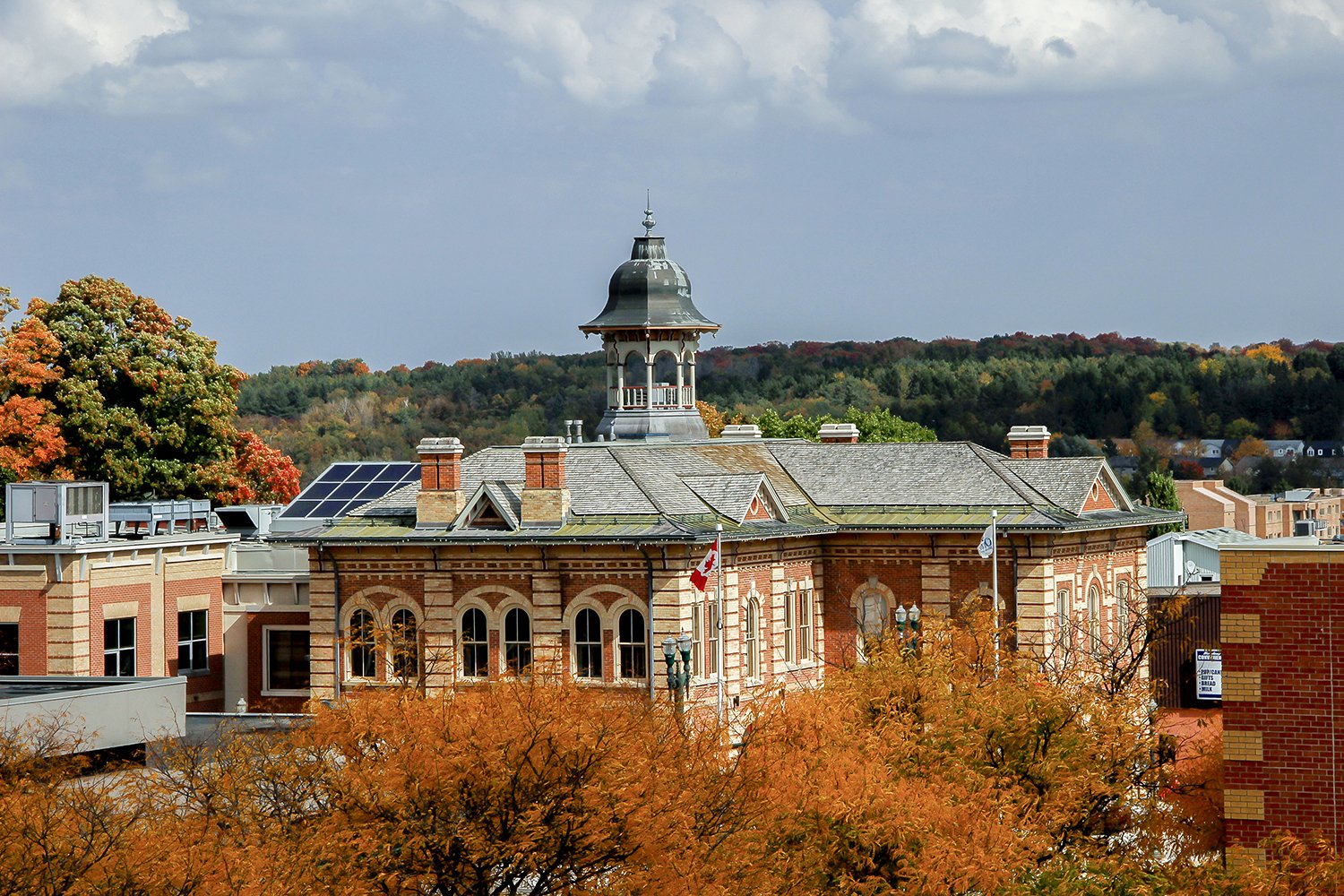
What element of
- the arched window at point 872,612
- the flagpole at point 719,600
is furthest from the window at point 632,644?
the arched window at point 872,612

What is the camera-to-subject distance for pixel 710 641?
56.9 meters

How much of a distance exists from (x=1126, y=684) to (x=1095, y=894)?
1609cm

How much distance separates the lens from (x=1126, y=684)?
4766 cm

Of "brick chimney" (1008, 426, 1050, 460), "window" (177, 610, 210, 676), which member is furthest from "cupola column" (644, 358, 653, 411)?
"window" (177, 610, 210, 676)

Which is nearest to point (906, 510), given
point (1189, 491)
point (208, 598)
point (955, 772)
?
point (208, 598)

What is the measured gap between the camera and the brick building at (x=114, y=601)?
189ft

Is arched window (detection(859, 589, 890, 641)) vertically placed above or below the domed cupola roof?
below

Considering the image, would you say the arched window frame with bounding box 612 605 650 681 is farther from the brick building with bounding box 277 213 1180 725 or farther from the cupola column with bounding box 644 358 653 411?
the cupola column with bounding box 644 358 653 411

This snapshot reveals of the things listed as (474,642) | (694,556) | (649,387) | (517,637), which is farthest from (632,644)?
(649,387)

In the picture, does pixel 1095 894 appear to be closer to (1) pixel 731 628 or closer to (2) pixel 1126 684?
(2) pixel 1126 684

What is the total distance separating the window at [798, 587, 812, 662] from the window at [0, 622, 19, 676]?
62.0ft

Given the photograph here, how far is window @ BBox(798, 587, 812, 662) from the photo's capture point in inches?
2420

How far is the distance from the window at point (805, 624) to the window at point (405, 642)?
991 cm

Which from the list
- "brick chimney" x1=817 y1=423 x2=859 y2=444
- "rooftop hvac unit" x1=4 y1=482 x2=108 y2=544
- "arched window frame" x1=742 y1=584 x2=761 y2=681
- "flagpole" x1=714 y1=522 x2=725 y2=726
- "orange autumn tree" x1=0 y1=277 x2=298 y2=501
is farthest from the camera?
"orange autumn tree" x1=0 y1=277 x2=298 y2=501
